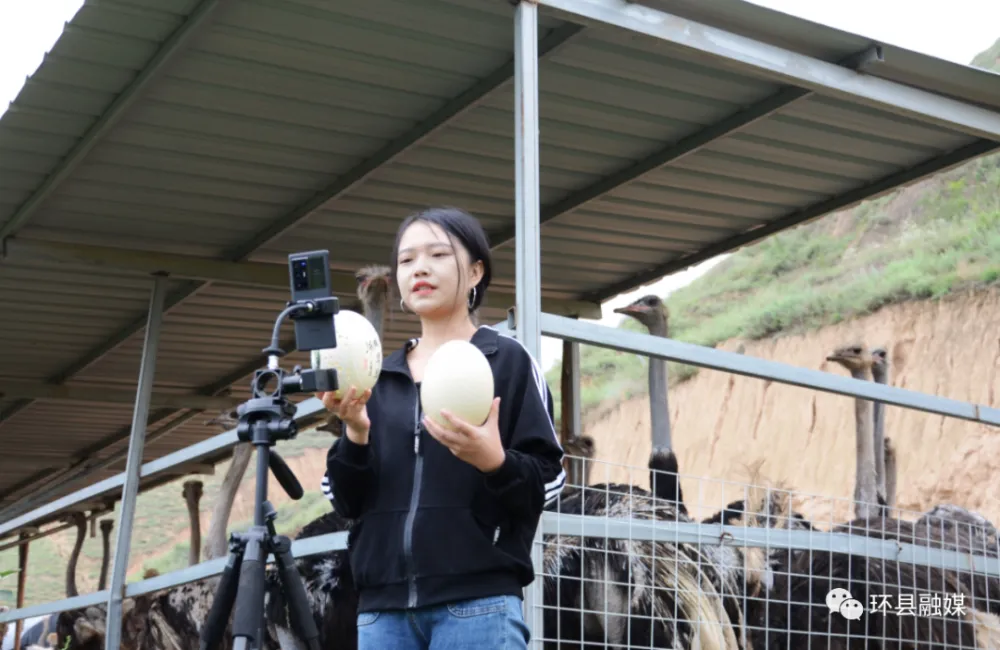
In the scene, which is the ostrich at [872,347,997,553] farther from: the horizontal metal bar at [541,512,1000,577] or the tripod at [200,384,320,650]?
the tripod at [200,384,320,650]

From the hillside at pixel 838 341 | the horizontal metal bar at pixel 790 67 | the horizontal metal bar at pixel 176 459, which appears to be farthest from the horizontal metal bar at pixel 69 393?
the horizontal metal bar at pixel 790 67

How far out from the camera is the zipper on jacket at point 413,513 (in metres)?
2.73

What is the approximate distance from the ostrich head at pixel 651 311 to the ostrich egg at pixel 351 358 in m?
5.58

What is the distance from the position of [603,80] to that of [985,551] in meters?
2.61

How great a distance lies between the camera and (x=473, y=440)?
256 centimetres

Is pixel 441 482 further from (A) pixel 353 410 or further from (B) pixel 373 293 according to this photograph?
(B) pixel 373 293

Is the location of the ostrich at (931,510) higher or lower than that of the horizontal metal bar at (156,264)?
lower

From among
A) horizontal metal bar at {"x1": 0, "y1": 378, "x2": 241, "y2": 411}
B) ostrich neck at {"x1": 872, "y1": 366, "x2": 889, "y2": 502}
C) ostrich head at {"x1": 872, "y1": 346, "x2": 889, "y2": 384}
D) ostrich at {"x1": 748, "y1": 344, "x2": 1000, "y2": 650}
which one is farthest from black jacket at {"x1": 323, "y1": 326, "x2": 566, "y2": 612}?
horizontal metal bar at {"x1": 0, "y1": 378, "x2": 241, "y2": 411}

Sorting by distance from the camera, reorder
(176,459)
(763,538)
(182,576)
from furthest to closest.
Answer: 1. (176,459)
2. (182,576)
3. (763,538)

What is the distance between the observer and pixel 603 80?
6086 millimetres

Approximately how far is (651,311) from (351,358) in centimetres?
575

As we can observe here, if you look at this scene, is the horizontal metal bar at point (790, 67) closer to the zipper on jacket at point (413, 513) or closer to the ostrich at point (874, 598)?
the ostrich at point (874, 598)

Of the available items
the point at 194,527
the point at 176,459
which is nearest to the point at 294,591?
the point at 176,459

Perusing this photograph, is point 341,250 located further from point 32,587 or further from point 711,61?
point 32,587
